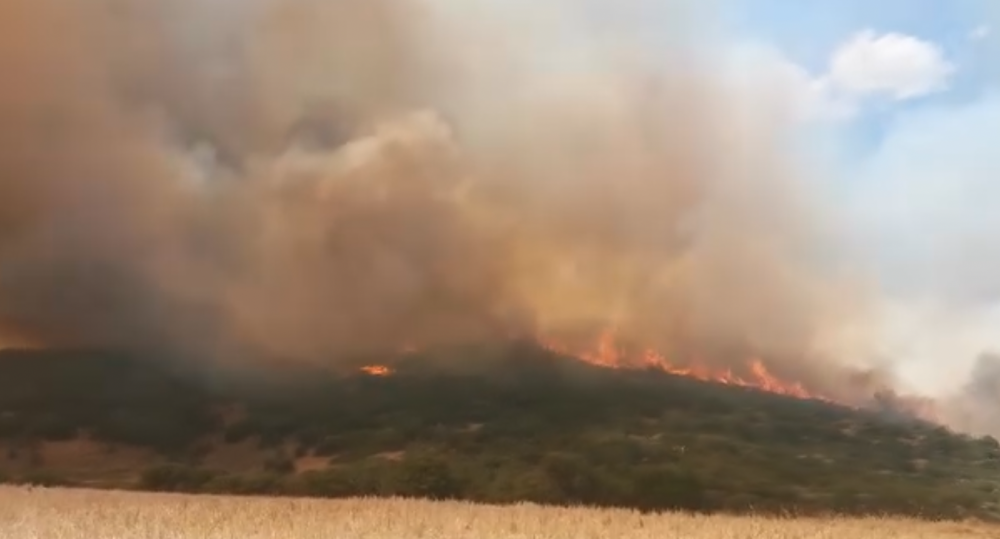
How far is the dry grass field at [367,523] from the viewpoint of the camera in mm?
27031

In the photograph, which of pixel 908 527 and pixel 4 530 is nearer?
pixel 4 530

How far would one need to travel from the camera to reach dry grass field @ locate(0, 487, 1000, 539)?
27.0m

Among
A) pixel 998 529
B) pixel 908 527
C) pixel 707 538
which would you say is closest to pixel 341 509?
pixel 707 538

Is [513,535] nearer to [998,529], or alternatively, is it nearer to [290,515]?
[290,515]

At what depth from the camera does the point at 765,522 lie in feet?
119

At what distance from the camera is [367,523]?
3017 cm

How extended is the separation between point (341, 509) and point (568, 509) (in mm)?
8459

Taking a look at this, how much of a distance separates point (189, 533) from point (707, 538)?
43.7 feet

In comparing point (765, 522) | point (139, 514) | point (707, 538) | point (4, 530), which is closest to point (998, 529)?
point (765, 522)

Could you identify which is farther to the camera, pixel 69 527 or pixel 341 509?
pixel 341 509

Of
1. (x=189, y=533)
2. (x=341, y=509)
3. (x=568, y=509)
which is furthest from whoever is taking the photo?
(x=568, y=509)

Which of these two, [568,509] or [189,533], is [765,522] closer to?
[568,509]

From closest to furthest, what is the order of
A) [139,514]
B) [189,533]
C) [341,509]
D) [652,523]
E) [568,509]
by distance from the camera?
[189,533] < [139,514] < [652,523] < [341,509] < [568,509]

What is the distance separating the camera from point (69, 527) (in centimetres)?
2716
